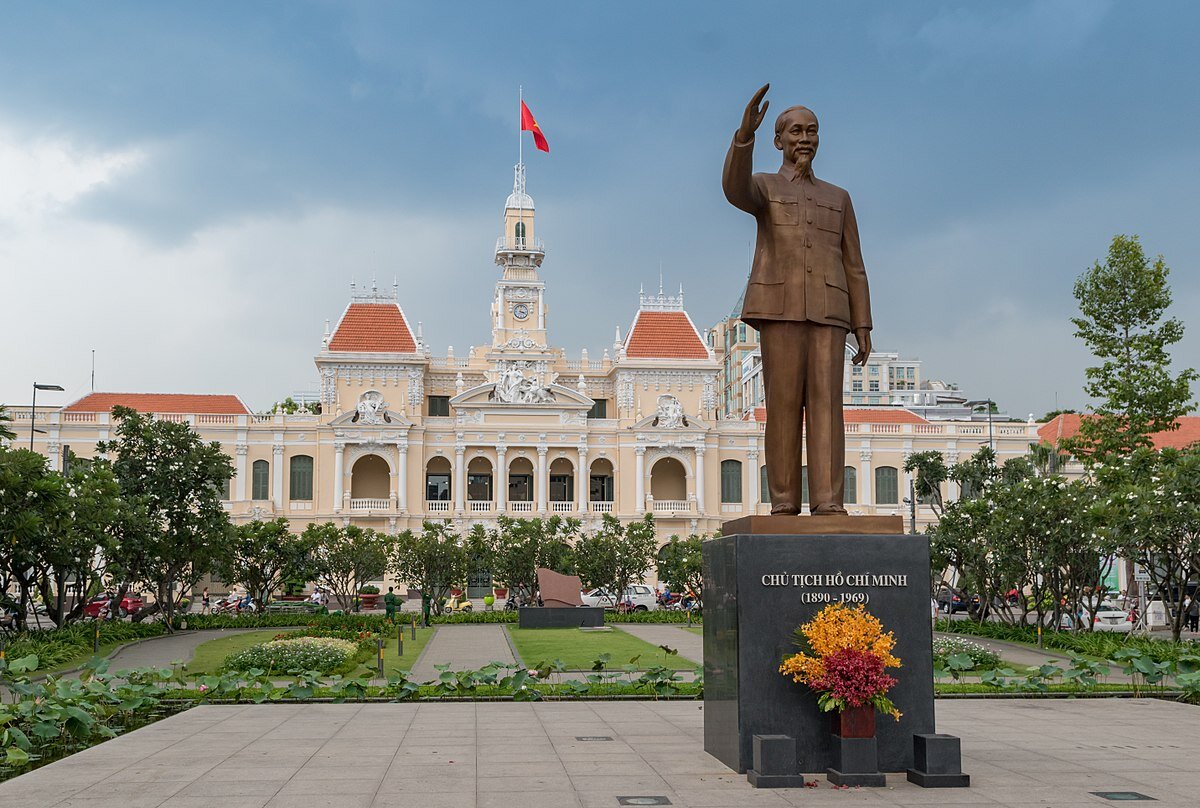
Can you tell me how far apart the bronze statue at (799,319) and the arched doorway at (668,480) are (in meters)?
52.1

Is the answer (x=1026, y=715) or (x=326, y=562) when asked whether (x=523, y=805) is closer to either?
(x=1026, y=715)

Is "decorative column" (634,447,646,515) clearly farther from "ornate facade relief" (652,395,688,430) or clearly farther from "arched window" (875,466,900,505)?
"arched window" (875,466,900,505)

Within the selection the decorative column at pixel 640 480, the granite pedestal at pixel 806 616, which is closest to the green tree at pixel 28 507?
the granite pedestal at pixel 806 616

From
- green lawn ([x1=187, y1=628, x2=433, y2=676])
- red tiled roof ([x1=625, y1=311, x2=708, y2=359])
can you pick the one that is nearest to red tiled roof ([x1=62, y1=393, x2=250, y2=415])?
red tiled roof ([x1=625, y1=311, x2=708, y2=359])

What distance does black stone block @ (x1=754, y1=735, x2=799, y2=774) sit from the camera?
8.85 m

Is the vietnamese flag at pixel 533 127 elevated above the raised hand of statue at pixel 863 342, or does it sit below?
above

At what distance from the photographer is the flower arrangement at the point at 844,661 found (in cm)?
898

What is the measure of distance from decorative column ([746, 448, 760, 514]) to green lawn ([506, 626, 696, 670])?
29.2 m

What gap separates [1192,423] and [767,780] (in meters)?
60.7

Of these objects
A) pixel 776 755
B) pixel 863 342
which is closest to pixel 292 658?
pixel 863 342

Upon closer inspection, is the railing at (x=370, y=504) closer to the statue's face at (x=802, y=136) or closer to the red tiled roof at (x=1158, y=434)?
the red tiled roof at (x=1158, y=434)

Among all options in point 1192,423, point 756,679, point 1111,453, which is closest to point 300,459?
point 1111,453

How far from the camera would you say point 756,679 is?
948 cm

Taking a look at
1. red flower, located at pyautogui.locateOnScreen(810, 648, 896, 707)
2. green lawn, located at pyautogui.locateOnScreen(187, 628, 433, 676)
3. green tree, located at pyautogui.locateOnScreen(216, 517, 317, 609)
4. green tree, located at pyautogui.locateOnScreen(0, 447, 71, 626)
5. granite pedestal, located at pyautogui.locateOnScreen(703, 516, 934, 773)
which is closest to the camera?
red flower, located at pyautogui.locateOnScreen(810, 648, 896, 707)
